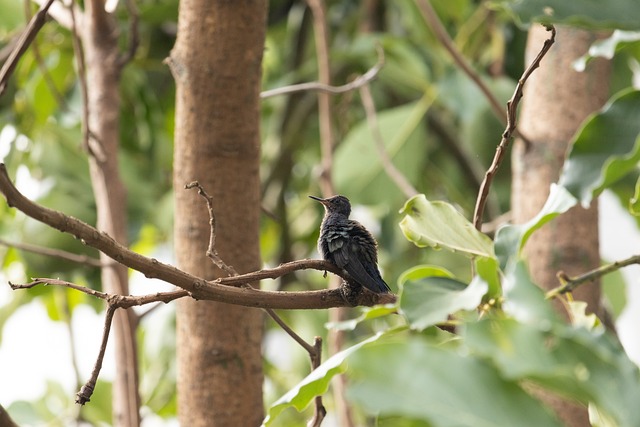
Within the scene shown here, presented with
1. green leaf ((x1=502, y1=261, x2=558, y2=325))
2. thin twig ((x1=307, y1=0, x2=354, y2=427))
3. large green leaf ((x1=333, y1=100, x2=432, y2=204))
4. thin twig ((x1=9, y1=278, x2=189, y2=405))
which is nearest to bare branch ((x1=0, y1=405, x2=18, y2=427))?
thin twig ((x1=9, y1=278, x2=189, y2=405))

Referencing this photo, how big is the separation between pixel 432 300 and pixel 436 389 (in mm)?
131

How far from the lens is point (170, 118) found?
4.71 feet

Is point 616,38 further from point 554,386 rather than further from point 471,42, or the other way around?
point 471,42

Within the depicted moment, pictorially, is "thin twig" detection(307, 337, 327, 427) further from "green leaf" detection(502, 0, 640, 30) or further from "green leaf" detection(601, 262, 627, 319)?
"green leaf" detection(601, 262, 627, 319)

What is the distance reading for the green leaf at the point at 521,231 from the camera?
47 cm

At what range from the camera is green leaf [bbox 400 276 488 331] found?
403 millimetres

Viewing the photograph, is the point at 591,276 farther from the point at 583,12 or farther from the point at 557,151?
the point at 557,151

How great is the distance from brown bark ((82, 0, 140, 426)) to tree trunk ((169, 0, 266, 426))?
132 millimetres

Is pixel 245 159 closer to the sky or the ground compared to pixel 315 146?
closer to the ground

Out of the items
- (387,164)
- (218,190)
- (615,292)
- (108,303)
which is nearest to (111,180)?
(218,190)

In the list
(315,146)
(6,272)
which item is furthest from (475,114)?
(6,272)

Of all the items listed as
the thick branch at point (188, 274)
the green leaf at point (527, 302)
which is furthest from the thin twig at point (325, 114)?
the green leaf at point (527, 302)

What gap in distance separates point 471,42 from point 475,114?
7.9 inches

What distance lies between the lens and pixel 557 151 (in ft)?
3.06
